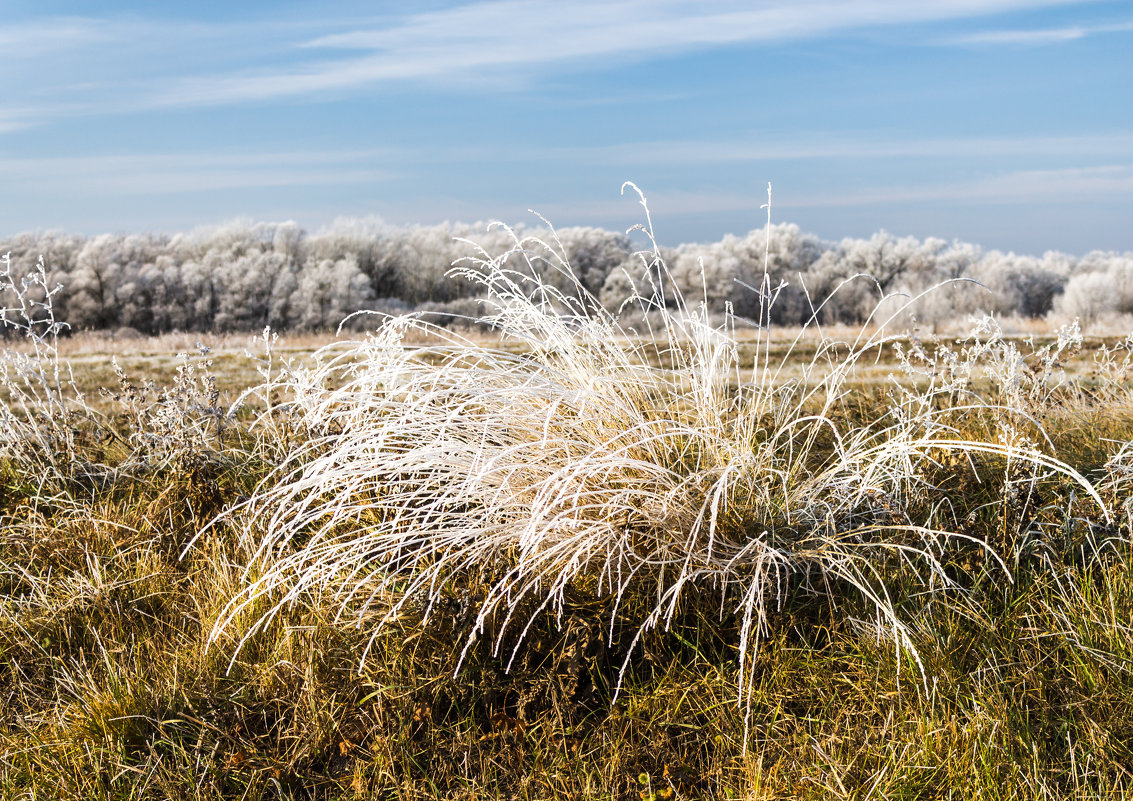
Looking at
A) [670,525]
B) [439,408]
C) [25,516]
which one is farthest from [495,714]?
[25,516]

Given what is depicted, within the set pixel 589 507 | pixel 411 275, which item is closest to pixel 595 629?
pixel 589 507

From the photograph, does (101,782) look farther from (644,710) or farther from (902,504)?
(902,504)

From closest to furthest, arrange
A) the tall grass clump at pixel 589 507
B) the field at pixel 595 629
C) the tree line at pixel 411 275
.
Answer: the field at pixel 595 629 → the tall grass clump at pixel 589 507 → the tree line at pixel 411 275

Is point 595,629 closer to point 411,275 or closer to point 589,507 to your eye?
point 589,507

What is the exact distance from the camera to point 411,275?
20078 millimetres

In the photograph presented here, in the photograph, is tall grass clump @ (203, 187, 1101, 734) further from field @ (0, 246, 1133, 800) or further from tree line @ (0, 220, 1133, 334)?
tree line @ (0, 220, 1133, 334)

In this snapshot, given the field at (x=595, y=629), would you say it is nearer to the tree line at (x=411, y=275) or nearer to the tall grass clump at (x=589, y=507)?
the tall grass clump at (x=589, y=507)

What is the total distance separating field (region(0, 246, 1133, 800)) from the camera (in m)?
2.09

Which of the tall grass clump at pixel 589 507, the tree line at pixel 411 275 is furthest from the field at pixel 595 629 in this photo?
the tree line at pixel 411 275

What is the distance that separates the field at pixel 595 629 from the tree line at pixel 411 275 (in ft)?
48.3

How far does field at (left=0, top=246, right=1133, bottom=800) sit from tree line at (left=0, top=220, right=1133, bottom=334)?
1473 cm

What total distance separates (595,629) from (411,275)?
60.5 feet

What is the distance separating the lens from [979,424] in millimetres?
3865

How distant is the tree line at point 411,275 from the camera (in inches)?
733
